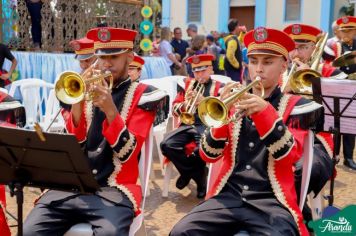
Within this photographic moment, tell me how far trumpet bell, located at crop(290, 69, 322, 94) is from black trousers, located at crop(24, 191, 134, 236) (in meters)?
1.80

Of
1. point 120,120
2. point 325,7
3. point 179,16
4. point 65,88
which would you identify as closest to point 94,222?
point 120,120

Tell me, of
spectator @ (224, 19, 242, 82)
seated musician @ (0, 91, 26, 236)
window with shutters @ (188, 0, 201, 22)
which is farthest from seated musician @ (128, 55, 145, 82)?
window with shutters @ (188, 0, 201, 22)

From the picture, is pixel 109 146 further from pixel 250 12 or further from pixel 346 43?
pixel 250 12

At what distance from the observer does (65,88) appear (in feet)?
10.00

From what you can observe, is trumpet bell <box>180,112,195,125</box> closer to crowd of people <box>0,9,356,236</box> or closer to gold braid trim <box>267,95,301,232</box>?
crowd of people <box>0,9,356,236</box>

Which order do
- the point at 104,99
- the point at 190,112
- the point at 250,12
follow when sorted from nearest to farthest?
the point at 104,99 → the point at 190,112 → the point at 250,12

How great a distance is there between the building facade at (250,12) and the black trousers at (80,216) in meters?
20.7

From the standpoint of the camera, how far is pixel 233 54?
9352mm

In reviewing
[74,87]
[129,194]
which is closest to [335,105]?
[129,194]

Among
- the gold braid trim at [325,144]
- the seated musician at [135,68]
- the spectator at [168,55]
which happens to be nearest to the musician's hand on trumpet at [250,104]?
the gold braid trim at [325,144]

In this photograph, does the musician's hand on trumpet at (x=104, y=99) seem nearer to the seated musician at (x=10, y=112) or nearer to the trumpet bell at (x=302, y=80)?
the seated musician at (x=10, y=112)

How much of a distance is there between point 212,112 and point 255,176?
0.47 meters

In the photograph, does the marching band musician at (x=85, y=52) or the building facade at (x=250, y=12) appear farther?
the building facade at (x=250, y=12)

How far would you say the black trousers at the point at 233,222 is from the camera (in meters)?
2.79
